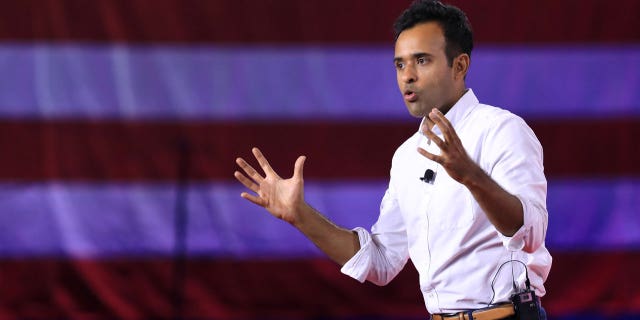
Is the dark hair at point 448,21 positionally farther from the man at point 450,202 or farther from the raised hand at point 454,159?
the raised hand at point 454,159

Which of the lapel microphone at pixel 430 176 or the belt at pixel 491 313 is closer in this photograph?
the belt at pixel 491 313

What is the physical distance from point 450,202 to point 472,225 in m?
0.07

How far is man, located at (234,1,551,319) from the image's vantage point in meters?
1.45

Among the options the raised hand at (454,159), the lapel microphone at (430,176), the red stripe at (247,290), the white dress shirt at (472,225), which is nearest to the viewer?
the raised hand at (454,159)

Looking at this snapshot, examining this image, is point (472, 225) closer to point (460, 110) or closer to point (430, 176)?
point (430, 176)

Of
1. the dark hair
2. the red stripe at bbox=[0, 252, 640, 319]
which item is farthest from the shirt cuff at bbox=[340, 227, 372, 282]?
the red stripe at bbox=[0, 252, 640, 319]

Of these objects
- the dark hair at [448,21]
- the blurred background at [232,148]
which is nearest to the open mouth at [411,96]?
the dark hair at [448,21]

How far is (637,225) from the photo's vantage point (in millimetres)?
3525

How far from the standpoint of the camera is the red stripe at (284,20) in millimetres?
3396

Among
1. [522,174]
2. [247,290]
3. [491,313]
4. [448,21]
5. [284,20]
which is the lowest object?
[247,290]

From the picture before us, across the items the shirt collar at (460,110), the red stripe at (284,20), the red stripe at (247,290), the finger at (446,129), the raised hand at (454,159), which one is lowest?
the red stripe at (247,290)

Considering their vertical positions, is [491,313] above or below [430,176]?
below

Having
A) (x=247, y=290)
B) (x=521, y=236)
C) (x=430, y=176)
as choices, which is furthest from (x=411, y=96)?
(x=247, y=290)

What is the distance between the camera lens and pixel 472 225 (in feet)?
5.28
